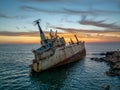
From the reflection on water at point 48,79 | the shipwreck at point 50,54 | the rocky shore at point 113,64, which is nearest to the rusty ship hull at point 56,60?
the shipwreck at point 50,54

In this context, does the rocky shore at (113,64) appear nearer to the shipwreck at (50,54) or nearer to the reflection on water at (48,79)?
the reflection on water at (48,79)

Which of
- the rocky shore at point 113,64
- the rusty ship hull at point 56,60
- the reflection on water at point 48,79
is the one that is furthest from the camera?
the rusty ship hull at point 56,60

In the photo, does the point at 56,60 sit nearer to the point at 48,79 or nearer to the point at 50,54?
the point at 50,54

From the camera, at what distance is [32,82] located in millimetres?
36750

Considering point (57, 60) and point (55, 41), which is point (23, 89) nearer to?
point (57, 60)

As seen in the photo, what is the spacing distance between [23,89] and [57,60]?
67.0 feet

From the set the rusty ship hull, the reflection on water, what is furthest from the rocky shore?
the rusty ship hull

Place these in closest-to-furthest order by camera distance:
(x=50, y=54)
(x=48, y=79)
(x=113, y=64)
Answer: (x=48, y=79) → (x=50, y=54) → (x=113, y=64)

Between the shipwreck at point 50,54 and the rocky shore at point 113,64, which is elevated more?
the shipwreck at point 50,54

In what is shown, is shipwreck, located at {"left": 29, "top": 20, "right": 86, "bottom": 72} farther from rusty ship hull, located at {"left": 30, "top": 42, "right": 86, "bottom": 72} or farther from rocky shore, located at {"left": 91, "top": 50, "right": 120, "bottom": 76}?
rocky shore, located at {"left": 91, "top": 50, "right": 120, "bottom": 76}

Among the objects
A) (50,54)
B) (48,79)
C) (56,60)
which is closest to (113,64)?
(56,60)

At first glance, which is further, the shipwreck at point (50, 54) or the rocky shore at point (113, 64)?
the shipwreck at point (50, 54)

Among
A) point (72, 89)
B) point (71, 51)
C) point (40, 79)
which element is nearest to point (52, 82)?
point (40, 79)

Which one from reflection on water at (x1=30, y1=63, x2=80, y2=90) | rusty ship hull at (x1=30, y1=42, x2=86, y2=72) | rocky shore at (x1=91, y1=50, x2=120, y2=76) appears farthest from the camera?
rusty ship hull at (x1=30, y1=42, x2=86, y2=72)
